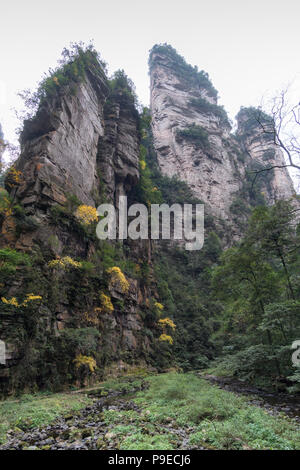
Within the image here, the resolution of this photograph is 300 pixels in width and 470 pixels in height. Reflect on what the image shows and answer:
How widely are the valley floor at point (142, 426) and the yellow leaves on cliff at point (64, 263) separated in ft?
18.1

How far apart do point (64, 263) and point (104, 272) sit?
4302 mm

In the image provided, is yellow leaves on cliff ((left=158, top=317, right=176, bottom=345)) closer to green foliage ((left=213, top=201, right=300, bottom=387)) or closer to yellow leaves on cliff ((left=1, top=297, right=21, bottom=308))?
green foliage ((left=213, top=201, right=300, bottom=387))

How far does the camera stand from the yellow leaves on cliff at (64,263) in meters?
12.1

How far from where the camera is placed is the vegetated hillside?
33.8ft

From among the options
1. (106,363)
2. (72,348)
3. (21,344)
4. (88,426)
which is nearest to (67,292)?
(72,348)

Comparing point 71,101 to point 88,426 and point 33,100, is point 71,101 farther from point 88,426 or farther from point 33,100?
point 88,426

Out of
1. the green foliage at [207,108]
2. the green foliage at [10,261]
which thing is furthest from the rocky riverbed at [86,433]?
the green foliage at [207,108]

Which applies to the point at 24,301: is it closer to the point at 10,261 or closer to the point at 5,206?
the point at 10,261

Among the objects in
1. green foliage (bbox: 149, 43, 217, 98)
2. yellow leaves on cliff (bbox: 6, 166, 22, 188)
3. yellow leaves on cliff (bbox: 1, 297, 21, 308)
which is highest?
green foliage (bbox: 149, 43, 217, 98)

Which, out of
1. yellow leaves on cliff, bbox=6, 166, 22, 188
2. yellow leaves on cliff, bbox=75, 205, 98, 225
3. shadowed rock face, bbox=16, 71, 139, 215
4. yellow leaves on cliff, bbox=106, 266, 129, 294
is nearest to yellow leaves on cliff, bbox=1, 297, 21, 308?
shadowed rock face, bbox=16, 71, 139, 215

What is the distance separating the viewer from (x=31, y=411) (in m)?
6.82

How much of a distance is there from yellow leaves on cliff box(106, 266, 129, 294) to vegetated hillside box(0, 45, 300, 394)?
3.7 inches

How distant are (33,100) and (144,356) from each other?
20086 mm

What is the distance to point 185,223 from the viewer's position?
1574 inches
